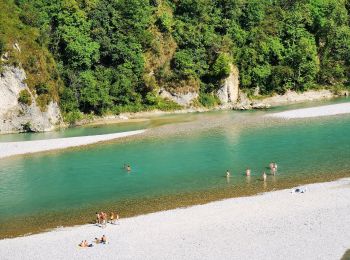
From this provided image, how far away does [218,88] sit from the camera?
93.3 metres

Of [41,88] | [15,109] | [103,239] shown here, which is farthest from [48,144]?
[103,239]

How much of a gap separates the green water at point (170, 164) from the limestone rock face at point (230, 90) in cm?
2689

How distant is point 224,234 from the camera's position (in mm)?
28906

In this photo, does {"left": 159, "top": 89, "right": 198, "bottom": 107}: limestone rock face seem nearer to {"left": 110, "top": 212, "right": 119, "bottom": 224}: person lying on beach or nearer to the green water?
the green water

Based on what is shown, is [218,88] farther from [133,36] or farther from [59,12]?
[59,12]

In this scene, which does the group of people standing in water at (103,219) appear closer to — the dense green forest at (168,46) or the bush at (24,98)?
the bush at (24,98)

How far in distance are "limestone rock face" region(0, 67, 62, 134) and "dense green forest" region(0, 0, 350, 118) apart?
2617 millimetres

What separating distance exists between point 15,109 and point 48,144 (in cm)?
1486

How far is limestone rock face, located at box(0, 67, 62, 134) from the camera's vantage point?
71.8 metres

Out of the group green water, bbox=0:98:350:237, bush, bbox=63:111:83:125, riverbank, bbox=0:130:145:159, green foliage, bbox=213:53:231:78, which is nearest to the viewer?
green water, bbox=0:98:350:237

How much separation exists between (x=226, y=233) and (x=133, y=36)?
65297 millimetres

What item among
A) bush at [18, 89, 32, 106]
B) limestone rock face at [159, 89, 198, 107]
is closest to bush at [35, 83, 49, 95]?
bush at [18, 89, 32, 106]

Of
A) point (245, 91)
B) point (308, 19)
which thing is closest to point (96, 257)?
point (245, 91)

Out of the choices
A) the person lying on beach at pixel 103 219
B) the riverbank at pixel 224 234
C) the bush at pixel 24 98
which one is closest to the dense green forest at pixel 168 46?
the bush at pixel 24 98
